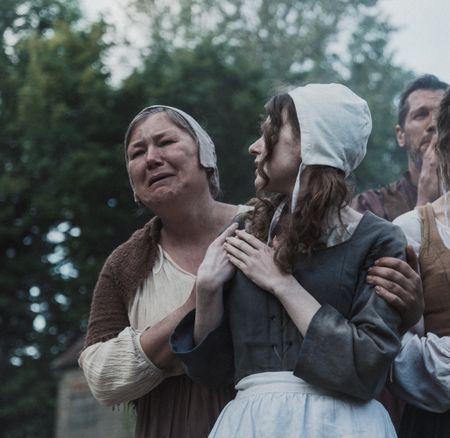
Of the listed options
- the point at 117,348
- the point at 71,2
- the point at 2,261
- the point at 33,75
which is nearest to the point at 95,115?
the point at 33,75

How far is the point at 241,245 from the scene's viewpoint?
9.81 feet

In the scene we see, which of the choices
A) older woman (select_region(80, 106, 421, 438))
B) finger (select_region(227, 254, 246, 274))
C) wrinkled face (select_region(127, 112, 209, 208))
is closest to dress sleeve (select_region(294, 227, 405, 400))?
finger (select_region(227, 254, 246, 274))

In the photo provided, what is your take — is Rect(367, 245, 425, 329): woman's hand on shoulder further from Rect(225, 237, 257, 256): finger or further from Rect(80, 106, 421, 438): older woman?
Rect(80, 106, 421, 438): older woman

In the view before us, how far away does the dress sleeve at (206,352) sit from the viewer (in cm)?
296

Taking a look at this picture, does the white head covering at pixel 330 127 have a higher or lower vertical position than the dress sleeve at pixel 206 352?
higher

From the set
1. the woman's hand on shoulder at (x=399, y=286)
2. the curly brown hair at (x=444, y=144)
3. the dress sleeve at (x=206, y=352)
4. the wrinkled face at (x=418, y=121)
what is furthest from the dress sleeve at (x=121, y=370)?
the wrinkled face at (x=418, y=121)

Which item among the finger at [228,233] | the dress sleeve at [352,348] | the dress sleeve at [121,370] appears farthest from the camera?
the dress sleeve at [121,370]

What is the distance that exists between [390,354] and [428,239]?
26.1 inches

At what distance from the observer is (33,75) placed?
21422 mm

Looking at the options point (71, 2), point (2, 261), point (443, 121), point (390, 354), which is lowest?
point (390, 354)

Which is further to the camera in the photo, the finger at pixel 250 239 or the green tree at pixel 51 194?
the green tree at pixel 51 194

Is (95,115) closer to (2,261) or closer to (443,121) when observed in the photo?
(2,261)

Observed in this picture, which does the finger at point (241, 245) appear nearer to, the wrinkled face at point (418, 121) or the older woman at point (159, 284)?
the older woman at point (159, 284)

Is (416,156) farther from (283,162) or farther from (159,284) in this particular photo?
(283,162)
